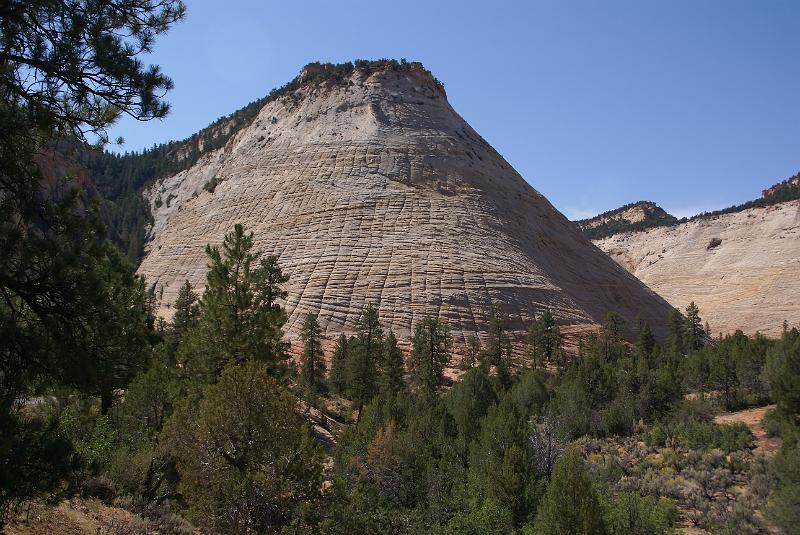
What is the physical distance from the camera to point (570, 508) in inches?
464

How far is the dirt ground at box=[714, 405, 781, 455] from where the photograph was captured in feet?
66.4

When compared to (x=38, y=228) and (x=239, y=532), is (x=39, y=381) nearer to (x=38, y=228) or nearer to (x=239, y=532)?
(x=38, y=228)

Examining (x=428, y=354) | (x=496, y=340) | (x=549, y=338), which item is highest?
(x=549, y=338)

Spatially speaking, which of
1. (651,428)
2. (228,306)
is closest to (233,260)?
(228,306)

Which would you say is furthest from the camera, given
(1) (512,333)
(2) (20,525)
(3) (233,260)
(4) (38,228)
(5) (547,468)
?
(1) (512,333)

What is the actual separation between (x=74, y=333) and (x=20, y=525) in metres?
3.51

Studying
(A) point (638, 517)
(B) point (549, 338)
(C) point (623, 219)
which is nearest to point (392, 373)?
(B) point (549, 338)

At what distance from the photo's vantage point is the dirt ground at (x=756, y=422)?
20.2 m

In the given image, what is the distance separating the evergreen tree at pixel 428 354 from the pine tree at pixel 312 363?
603 centimetres

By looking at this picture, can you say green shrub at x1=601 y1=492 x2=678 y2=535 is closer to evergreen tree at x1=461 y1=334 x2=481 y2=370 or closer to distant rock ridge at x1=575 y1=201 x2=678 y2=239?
evergreen tree at x1=461 y1=334 x2=481 y2=370

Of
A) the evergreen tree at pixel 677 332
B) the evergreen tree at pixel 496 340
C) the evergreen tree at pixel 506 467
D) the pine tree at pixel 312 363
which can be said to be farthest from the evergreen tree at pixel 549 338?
the evergreen tree at pixel 506 467

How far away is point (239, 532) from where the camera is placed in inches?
399

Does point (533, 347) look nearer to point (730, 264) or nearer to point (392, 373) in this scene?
point (392, 373)

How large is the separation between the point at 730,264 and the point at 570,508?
88224 millimetres
